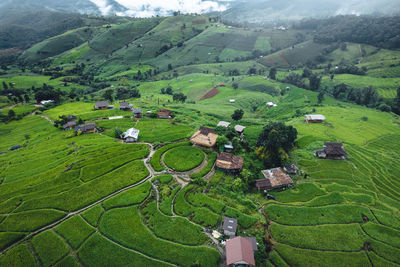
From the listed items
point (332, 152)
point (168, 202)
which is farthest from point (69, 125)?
point (332, 152)

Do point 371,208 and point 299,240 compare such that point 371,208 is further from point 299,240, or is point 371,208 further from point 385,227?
point 299,240

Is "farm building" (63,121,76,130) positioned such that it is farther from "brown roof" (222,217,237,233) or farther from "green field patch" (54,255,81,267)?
"brown roof" (222,217,237,233)

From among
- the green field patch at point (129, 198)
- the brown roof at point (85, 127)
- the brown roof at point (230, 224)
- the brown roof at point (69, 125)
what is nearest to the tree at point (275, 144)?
the brown roof at point (230, 224)

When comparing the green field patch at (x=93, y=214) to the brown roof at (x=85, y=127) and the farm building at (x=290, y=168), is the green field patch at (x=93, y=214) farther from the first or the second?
the farm building at (x=290, y=168)

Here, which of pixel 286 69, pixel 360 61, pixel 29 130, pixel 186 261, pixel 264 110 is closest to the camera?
pixel 186 261

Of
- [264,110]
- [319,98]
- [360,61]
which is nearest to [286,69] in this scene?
[360,61]

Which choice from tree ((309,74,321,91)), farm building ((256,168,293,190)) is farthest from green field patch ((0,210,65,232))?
tree ((309,74,321,91))
